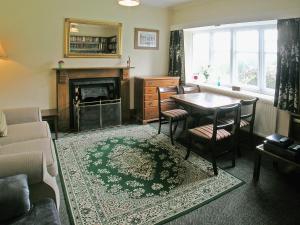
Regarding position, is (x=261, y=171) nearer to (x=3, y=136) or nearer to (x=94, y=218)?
(x=94, y=218)

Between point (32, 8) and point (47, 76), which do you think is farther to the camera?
point (47, 76)

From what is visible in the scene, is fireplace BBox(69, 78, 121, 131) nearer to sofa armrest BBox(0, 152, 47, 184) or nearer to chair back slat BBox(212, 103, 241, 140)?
chair back slat BBox(212, 103, 241, 140)

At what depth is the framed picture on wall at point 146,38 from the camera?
4.85 m

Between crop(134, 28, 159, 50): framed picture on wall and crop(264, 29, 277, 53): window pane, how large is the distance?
2166mm

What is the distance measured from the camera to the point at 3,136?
2590mm

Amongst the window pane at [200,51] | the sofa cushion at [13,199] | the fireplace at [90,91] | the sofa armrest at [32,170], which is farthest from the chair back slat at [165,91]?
the sofa cushion at [13,199]

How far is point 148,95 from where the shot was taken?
464 centimetres

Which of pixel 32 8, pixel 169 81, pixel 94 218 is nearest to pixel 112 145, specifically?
pixel 94 218

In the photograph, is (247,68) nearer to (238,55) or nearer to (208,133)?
(238,55)

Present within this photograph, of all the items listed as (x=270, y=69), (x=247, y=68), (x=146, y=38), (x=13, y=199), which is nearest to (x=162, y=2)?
(x=146, y=38)

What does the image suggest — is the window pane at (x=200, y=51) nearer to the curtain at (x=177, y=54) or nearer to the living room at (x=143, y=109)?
the living room at (x=143, y=109)

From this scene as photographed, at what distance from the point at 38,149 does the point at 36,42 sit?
7.84 ft

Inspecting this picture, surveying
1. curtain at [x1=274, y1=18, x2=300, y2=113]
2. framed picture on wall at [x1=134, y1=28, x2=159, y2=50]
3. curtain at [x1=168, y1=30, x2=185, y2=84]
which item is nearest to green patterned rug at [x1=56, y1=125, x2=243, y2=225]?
curtain at [x1=274, y1=18, x2=300, y2=113]

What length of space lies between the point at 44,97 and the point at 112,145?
5.26ft
